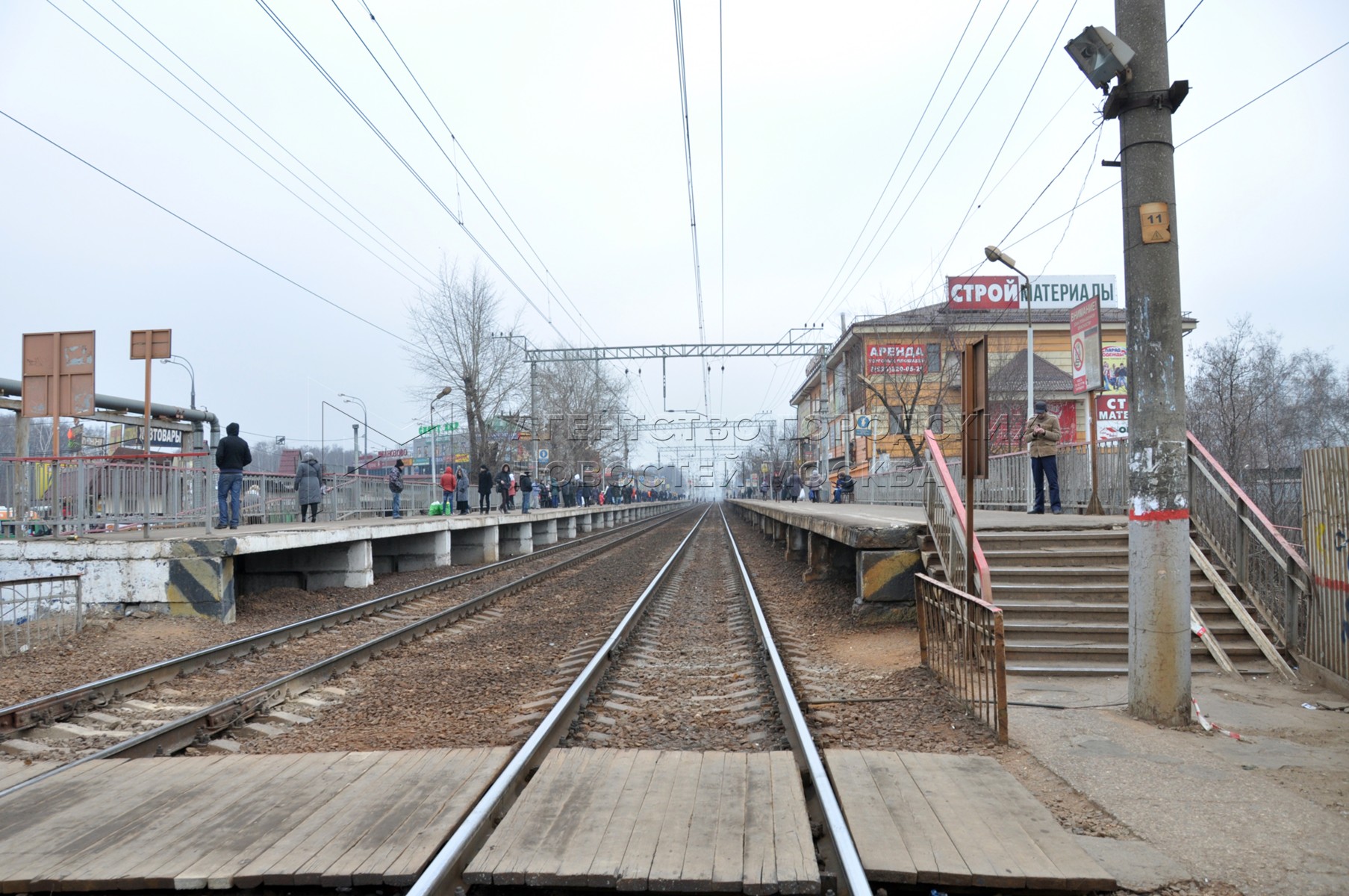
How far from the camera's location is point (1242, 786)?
499 centimetres

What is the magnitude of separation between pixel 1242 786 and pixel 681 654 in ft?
18.7

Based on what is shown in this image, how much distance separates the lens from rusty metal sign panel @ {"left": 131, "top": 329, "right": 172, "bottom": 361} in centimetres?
1338

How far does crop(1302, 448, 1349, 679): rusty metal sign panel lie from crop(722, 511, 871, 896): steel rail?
4.25m

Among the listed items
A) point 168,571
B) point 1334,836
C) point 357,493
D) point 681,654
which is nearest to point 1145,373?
point 1334,836

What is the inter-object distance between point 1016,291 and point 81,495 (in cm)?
4623

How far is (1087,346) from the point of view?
42.7ft

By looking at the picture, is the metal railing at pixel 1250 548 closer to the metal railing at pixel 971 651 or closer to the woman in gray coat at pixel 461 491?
the metal railing at pixel 971 651

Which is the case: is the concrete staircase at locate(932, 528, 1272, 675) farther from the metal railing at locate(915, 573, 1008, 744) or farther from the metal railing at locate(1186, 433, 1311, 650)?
the metal railing at locate(915, 573, 1008, 744)

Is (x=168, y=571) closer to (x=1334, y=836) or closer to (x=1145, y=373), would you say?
(x=1145, y=373)

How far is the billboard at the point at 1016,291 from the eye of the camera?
157 ft

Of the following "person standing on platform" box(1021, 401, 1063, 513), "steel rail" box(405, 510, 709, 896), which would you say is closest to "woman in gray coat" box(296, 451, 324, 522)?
"steel rail" box(405, 510, 709, 896)

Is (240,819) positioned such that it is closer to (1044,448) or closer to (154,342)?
(154,342)

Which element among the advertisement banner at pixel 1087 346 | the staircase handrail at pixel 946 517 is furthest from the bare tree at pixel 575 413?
the staircase handrail at pixel 946 517

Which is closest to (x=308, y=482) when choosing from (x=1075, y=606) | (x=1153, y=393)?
(x=1075, y=606)
